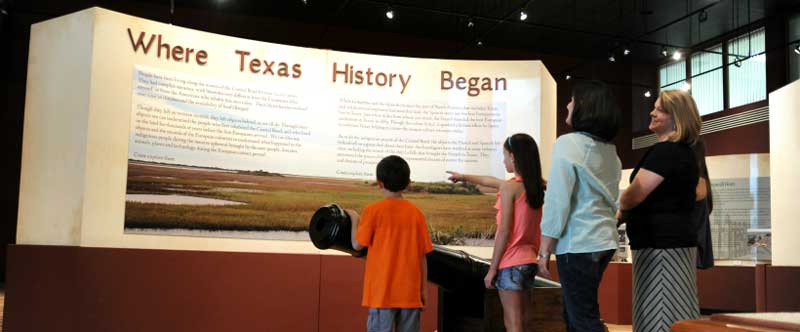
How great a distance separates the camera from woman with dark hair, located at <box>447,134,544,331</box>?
121 inches

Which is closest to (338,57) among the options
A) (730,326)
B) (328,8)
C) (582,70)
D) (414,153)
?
(414,153)

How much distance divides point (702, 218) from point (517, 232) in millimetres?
985

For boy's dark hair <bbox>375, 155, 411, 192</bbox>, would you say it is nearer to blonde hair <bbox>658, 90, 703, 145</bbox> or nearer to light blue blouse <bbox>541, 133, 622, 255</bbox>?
light blue blouse <bbox>541, 133, 622, 255</bbox>

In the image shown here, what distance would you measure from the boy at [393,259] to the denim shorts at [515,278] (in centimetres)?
41

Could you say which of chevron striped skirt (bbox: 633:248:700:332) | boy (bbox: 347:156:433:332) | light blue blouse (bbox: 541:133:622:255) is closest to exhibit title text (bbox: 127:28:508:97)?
boy (bbox: 347:156:433:332)

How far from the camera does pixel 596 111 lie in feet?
7.84

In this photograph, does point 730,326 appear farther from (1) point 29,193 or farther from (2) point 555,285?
(1) point 29,193

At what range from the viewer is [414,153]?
234 inches

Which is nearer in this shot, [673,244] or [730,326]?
[730,326]

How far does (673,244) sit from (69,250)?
12.7 ft

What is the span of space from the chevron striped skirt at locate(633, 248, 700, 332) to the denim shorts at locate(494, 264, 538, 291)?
38.4 inches

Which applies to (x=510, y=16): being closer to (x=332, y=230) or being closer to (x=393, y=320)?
(x=332, y=230)

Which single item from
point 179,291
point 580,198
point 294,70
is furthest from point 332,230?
point 294,70

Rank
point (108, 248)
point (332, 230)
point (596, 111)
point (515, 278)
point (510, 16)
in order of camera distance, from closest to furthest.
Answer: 1. point (596, 111)
2. point (515, 278)
3. point (332, 230)
4. point (108, 248)
5. point (510, 16)
